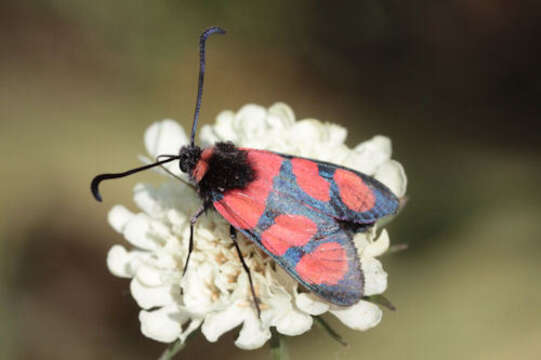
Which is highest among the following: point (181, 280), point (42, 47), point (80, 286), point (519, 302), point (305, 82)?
point (305, 82)

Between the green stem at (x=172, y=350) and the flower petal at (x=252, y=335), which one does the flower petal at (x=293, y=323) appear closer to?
the flower petal at (x=252, y=335)

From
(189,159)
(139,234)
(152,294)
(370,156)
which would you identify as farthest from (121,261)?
(370,156)

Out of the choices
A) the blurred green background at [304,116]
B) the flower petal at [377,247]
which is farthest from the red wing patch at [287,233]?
the blurred green background at [304,116]

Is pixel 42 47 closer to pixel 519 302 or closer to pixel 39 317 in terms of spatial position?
pixel 39 317

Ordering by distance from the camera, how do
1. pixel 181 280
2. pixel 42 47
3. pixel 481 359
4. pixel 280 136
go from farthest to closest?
pixel 42 47 < pixel 481 359 < pixel 280 136 < pixel 181 280

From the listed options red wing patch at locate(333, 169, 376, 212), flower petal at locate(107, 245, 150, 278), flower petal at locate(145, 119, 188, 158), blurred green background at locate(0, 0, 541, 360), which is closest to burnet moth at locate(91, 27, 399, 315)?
red wing patch at locate(333, 169, 376, 212)

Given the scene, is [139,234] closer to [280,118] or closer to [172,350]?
[172,350]

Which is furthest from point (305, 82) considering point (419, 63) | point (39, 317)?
point (39, 317)
